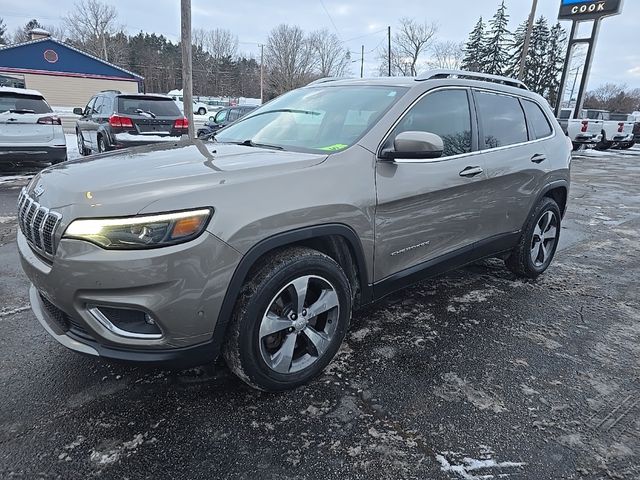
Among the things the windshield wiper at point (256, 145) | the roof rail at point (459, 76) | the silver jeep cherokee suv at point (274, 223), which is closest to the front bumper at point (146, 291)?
the silver jeep cherokee suv at point (274, 223)

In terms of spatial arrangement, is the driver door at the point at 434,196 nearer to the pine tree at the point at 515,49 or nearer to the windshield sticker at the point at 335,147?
the windshield sticker at the point at 335,147

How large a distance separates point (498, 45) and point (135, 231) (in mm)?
61189

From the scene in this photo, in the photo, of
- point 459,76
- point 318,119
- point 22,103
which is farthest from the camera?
point 22,103

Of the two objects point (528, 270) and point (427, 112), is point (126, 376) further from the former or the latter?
point (528, 270)

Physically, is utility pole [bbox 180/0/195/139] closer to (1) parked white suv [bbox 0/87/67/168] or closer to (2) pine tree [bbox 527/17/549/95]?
(1) parked white suv [bbox 0/87/67/168]

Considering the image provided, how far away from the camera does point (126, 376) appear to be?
2582 millimetres

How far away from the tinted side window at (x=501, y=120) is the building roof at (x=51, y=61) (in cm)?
4030

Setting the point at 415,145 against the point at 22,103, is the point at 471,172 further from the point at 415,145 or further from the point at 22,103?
the point at 22,103

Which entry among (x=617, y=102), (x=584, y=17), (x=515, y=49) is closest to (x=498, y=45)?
(x=515, y=49)

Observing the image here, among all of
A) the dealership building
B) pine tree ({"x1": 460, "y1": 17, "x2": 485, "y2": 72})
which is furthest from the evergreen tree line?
the dealership building

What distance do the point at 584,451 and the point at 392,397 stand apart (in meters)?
0.94

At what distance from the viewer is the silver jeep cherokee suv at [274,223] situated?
1.93 meters

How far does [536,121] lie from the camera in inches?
164

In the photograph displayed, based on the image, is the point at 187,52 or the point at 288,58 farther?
the point at 288,58
